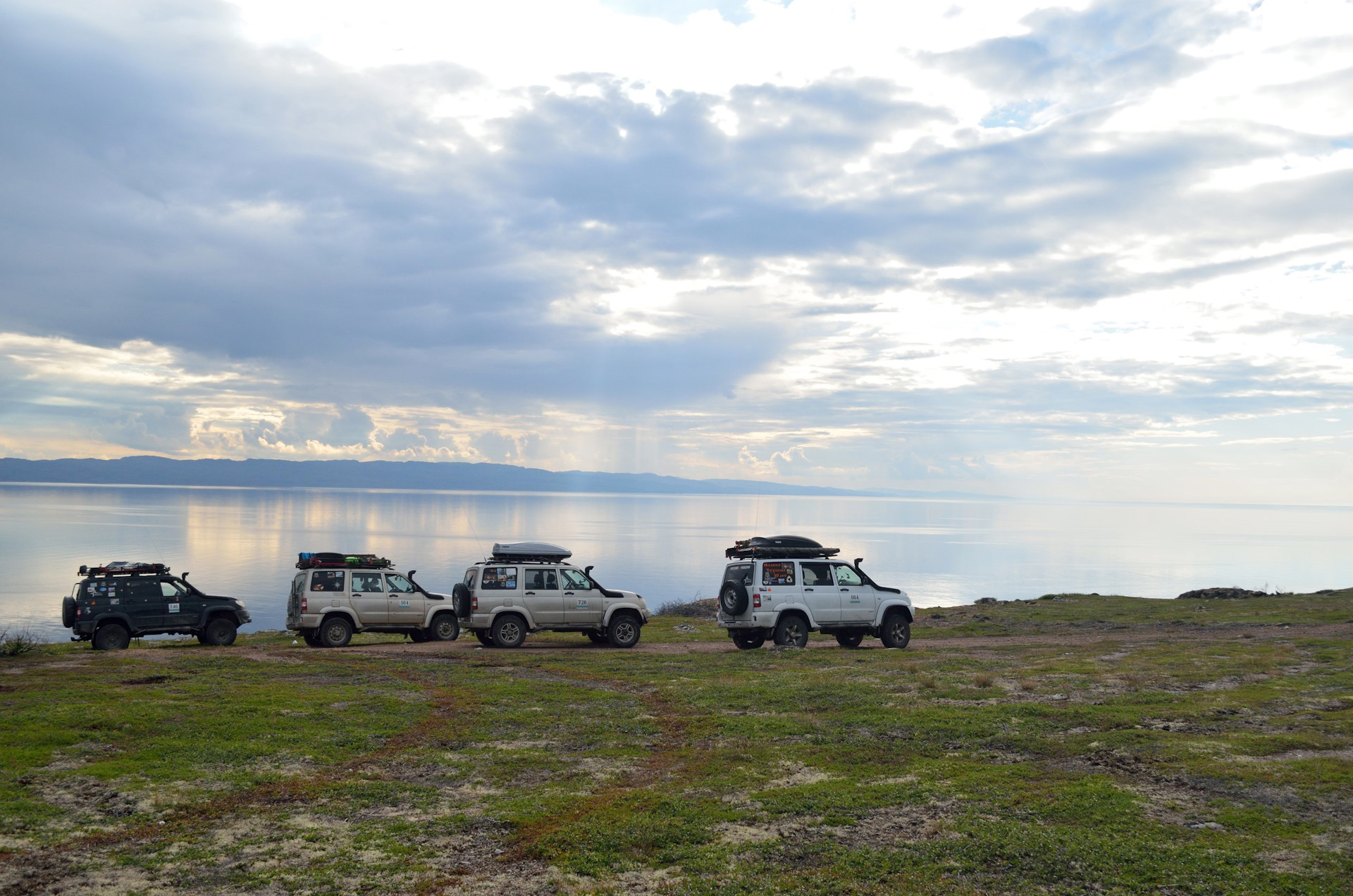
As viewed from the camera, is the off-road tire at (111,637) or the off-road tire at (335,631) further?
the off-road tire at (335,631)

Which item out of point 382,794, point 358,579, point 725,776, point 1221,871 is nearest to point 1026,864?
point 1221,871

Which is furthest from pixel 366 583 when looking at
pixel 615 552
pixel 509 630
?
pixel 615 552

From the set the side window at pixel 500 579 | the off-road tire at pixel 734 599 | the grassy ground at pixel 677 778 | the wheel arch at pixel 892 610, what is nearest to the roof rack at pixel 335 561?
the side window at pixel 500 579

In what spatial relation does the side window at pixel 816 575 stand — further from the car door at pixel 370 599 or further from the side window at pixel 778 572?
the car door at pixel 370 599

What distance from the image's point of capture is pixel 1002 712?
12875 millimetres

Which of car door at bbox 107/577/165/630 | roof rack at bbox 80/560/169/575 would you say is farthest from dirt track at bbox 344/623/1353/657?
roof rack at bbox 80/560/169/575

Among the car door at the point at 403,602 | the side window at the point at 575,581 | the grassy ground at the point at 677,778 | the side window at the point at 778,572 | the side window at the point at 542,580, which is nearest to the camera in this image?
the grassy ground at the point at 677,778

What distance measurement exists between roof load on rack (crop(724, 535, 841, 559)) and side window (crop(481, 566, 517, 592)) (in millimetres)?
5403

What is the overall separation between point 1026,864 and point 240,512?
611ft

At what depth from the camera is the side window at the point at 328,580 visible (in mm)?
22891

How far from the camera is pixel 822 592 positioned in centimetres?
2202

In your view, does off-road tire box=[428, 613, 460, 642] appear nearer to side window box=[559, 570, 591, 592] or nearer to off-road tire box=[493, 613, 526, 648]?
off-road tire box=[493, 613, 526, 648]

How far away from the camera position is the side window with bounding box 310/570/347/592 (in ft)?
75.1

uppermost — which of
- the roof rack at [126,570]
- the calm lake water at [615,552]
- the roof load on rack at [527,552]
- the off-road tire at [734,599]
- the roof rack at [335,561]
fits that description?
the roof load on rack at [527,552]
